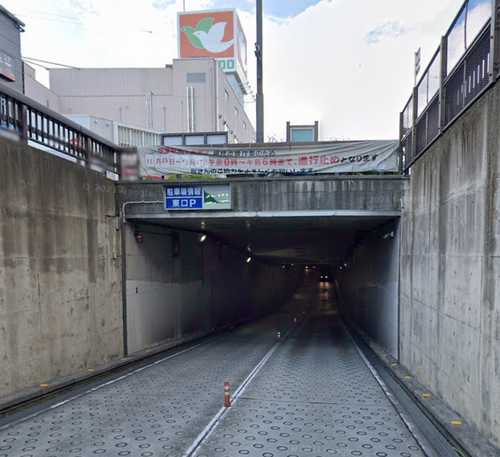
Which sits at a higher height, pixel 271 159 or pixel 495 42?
pixel 495 42

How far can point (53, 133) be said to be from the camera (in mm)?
9836

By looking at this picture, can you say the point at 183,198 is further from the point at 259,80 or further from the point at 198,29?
the point at 198,29

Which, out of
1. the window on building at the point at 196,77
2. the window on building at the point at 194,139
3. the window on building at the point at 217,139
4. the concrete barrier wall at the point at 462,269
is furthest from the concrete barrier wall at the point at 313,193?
the window on building at the point at 196,77

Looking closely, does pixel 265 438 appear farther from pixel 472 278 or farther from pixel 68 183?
pixel 68 183

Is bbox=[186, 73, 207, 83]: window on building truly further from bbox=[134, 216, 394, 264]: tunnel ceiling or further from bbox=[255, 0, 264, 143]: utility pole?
bbox=[255, 0, 264, 143]: utility pole

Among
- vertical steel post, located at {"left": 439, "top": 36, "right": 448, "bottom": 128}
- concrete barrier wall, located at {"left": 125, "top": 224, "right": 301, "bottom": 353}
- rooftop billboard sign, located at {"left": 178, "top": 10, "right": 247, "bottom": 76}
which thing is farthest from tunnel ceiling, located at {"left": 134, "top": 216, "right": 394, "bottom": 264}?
rooftop billboard sign, located at {"left": 178, "top": 10, "right": 247, "bottom": 76}

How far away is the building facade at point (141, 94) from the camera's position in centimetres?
3459

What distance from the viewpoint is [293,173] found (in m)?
12.7

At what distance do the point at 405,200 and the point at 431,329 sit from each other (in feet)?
14.0

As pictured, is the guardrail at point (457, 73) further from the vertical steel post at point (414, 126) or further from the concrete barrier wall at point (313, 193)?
the concrete barrier wall at point (313, 193)

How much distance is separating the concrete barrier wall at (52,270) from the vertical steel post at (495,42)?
874 cm

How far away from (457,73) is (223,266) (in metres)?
16.6

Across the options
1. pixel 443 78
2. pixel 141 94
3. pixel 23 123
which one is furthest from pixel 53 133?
pixel 141 94

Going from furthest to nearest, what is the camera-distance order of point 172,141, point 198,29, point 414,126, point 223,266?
point 198,29 → point 223,266 → point 172,141 → point 414,126
